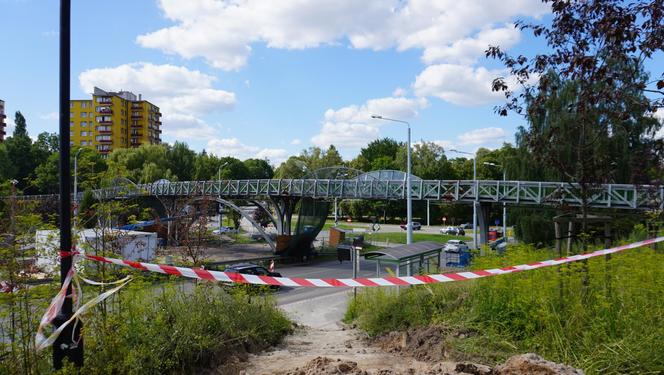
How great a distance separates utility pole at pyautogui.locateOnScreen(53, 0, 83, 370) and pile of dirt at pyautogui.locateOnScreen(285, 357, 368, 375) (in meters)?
2.20

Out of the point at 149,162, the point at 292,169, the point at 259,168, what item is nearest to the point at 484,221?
the point at 292,169

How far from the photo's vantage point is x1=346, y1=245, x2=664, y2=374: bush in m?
5.13

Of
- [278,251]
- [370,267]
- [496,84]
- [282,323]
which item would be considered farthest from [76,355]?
[278,251]

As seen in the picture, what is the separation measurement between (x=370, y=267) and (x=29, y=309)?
27361 mm

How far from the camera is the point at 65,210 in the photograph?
468cm

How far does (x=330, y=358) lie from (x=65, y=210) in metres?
3.24

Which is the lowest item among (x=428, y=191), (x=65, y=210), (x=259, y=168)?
(x=65, y=210)

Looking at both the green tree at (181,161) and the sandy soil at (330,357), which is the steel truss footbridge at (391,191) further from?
the green tree at (181,161)

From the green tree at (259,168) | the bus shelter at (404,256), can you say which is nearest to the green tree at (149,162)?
the green tree at (259,168)

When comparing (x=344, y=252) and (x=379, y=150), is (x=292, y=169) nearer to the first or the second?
(x=379, y=150)

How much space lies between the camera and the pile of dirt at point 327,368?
198 inches

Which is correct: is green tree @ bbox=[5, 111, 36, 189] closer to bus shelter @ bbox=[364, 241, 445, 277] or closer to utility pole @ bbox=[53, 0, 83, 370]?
bus shelter @ bbox=[364, 241, 445, 277]

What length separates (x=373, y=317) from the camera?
9031mm

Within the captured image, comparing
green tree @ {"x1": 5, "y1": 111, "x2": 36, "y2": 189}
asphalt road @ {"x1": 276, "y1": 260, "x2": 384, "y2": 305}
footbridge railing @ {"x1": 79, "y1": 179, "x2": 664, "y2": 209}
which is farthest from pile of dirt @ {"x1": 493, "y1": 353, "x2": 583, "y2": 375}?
green tree @ {"x1": 5, "y1": 111, "x2": 36, "y2": 189}
